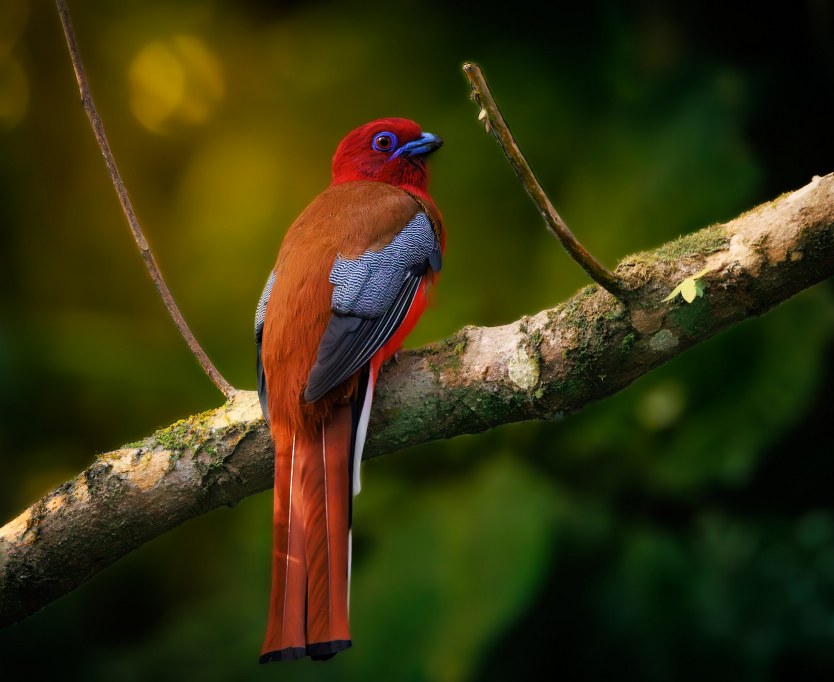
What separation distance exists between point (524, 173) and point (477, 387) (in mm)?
541

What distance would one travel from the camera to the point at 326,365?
6.68 feet

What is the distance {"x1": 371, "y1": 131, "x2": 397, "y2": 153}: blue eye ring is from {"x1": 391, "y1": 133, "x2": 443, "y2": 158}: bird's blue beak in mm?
24

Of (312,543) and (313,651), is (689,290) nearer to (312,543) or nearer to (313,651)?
(312,543)

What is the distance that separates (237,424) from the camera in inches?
84.4

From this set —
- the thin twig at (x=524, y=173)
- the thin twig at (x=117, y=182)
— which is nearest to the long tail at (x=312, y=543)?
the thin twig at (x=117, y=182)

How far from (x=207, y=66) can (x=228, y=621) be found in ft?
7.99

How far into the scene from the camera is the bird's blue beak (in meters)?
2.83

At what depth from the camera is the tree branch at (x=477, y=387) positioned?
175 cm

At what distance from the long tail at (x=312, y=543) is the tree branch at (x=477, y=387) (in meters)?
0.12

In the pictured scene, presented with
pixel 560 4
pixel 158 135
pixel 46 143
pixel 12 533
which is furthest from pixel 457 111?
pixel 12 533

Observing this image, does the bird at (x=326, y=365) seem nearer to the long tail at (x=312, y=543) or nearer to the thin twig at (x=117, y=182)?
the long tail at (x=312, y=543)

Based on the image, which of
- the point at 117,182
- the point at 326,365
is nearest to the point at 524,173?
the point at 326,365

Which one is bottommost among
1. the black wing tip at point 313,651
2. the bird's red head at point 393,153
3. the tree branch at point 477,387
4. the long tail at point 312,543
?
the black wing tip at point 313,651

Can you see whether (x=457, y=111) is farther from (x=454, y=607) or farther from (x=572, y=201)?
(x=454, y=607)
